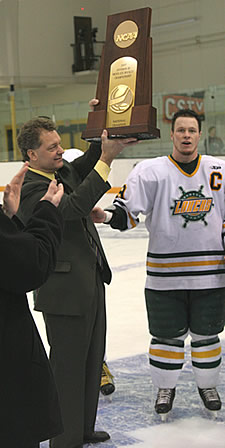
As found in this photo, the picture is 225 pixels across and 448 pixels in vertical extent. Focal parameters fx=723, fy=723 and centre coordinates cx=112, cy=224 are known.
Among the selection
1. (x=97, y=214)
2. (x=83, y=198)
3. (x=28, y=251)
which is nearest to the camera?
(x=28, y=251)

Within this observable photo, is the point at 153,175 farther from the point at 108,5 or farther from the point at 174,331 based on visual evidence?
the point at 108,5

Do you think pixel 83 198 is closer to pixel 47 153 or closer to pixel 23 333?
pixel 47 153

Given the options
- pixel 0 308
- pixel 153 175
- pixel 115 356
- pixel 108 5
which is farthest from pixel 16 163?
pixel 0 308

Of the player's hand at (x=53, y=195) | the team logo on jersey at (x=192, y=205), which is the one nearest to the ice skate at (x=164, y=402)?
the team logo on jersey at (x=192, y=205)

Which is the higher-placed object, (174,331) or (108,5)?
(108,5)

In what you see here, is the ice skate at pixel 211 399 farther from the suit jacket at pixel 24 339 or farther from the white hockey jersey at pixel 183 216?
the suit jacket at pixel 24 339

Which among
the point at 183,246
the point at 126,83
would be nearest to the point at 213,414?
the point at 183,246

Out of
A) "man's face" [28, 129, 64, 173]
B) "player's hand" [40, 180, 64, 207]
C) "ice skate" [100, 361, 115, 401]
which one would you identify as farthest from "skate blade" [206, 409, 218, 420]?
"player's hand" [40, 180, 64, 207]

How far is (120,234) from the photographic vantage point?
10156mm

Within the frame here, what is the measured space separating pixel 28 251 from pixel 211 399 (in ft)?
5.73

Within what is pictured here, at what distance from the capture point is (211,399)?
316 centimetres

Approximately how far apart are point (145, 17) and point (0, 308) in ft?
4.30

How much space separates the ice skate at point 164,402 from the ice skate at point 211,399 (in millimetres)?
137

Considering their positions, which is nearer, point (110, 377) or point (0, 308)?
point (0, 308)
